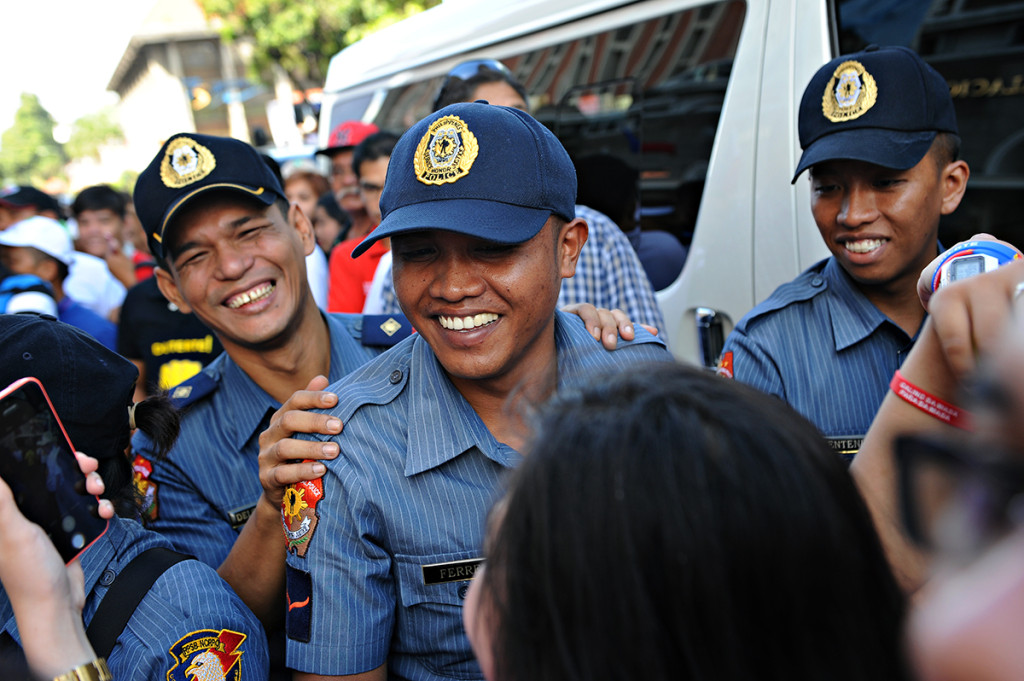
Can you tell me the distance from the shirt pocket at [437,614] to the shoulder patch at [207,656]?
1.04 ft

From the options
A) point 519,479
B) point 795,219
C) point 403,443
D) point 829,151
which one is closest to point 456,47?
point 795,219

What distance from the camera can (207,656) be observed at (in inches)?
56.1

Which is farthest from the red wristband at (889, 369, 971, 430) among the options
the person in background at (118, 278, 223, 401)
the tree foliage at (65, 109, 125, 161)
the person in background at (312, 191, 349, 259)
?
the tree foliage at (65, 109, 125, 161)

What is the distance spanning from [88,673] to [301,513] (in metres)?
0.43

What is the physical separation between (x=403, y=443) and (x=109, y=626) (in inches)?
24.1

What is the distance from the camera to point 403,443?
1.58 m

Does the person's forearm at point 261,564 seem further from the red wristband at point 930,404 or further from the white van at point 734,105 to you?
the white van at point 734,105

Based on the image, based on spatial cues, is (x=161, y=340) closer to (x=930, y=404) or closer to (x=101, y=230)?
(x=930, y=404)

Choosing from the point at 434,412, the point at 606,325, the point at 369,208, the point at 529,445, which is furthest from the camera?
the point at 369,208

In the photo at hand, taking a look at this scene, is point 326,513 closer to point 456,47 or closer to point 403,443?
point 403,443

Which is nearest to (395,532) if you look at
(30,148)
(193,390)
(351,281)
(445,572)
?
(445,572)

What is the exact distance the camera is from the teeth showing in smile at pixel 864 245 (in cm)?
210

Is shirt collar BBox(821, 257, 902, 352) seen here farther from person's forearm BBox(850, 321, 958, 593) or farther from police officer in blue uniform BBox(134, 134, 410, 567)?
police officer in blue uniform BBox(134, 134, 410, 567)

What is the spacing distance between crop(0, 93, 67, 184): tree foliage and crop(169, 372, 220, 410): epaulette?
8382 centimetres
